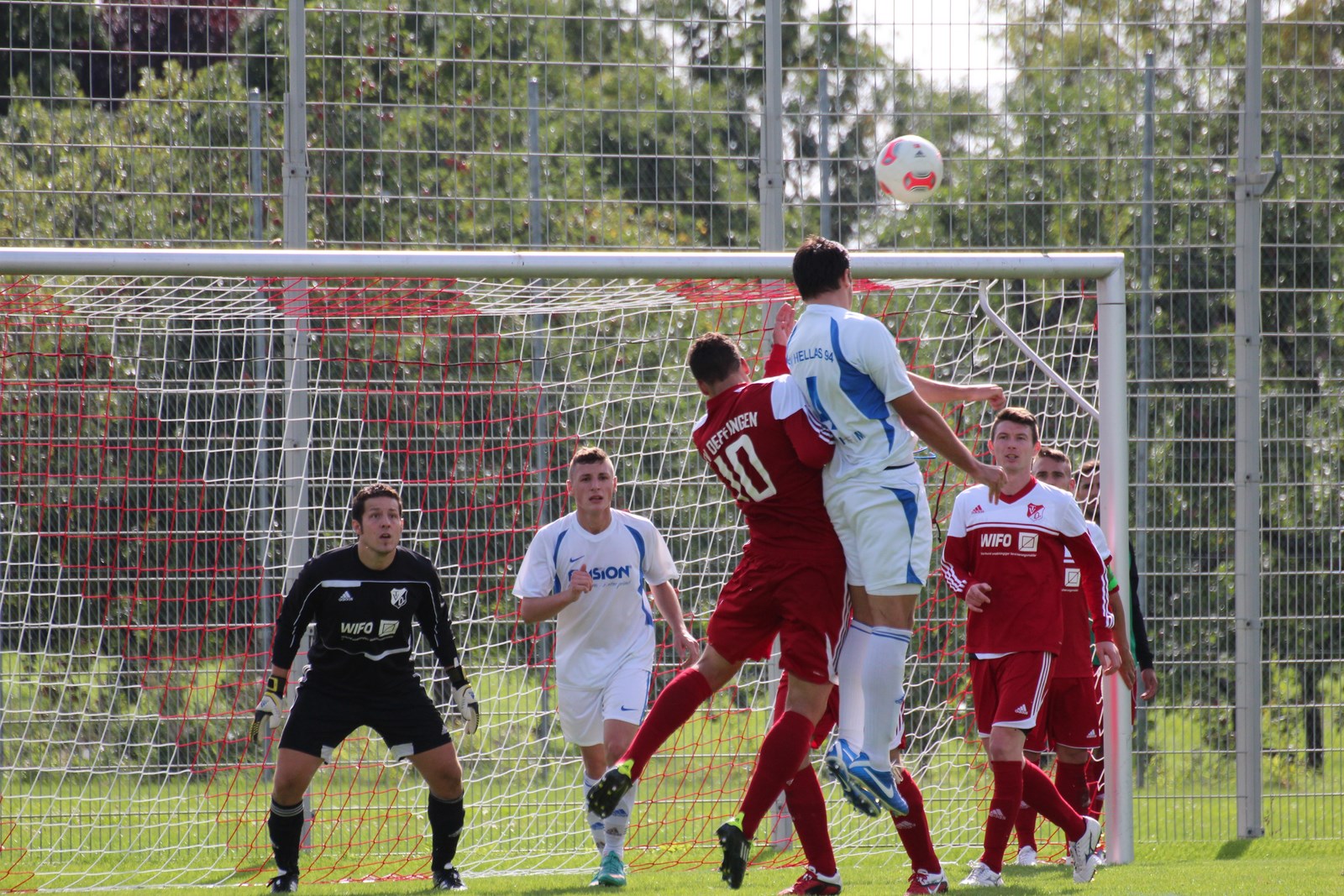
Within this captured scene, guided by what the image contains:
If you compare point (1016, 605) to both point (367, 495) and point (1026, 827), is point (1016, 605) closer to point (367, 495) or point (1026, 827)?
point (1026, 827)

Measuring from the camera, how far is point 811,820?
5.63m

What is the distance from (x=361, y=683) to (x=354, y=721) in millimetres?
177

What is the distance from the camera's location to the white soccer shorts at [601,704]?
268 inches

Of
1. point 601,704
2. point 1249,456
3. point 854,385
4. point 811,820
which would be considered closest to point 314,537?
point 601,704

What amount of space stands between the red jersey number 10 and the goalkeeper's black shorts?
2296 millimetres

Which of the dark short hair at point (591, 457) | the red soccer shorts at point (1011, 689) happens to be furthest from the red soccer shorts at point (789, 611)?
the dark short hair at point (591, 457)

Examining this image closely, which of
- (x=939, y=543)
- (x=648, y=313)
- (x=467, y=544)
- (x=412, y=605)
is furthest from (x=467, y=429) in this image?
(x=939, y=543)

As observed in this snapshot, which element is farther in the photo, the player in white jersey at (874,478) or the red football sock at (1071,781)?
the red football sock at (1071,781)

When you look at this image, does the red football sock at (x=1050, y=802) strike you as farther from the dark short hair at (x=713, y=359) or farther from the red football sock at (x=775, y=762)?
the dark short hair at (x=713, y=359)

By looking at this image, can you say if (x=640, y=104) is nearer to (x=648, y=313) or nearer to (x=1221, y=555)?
(x=648, y=313)

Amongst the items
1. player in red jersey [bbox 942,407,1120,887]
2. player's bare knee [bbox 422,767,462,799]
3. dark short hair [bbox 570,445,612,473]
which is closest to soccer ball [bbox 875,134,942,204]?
player in red jersey [bbox 942,407,1120,887]

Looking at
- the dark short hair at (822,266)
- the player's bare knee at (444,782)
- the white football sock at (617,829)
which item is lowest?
the white football sock at (617,829)

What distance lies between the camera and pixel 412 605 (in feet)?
22.0

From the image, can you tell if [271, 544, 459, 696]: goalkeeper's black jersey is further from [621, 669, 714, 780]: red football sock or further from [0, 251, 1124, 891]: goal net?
[621, 669, 714, 780]: red football sock
